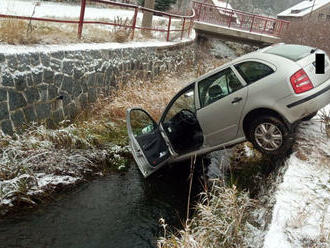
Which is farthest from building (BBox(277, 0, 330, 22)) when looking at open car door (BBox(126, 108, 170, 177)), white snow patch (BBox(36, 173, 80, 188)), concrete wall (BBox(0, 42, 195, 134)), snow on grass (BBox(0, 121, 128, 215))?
white snow patch (BBox(36, 173, 80, 188))

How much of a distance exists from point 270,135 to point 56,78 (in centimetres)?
460

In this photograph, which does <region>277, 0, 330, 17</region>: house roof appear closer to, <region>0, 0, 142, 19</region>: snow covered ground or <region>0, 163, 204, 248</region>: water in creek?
<region>0, 0, 142, 19</region>: snow covered ground

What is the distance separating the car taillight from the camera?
4.48m

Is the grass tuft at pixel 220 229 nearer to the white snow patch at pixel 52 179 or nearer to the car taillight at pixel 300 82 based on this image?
the car taillight at pixel 300 82

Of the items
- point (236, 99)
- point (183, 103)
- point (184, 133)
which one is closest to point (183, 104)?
point (183, 103)

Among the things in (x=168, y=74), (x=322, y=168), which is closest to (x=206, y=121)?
(x=322, y=168)

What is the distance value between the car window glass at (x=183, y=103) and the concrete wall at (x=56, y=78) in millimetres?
2526

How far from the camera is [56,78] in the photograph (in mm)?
6648

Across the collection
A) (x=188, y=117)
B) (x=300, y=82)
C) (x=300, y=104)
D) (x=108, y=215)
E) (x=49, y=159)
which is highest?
(x=300, y=82)

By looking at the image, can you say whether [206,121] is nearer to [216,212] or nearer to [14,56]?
[216,212]

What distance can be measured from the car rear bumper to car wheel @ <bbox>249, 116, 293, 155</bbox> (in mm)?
197

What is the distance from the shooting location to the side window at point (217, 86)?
206 inches

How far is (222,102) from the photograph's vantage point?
5277 mm

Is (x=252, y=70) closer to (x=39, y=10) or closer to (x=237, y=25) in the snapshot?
(x=39, y=10)
